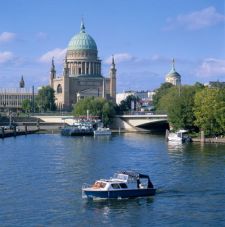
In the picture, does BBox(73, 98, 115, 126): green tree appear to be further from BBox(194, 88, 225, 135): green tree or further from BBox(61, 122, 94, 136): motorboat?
BBox(194, 88, 225, 135): green tree

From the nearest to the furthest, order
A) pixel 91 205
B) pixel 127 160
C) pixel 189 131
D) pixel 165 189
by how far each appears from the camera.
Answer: pixel 91 205 < pixel 165 189 < pixel 127 160 < pixel 189 131

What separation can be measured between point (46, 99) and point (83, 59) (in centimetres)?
1536

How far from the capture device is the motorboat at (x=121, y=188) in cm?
3288

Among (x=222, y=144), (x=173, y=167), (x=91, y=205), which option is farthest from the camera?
(x=222, y=144)

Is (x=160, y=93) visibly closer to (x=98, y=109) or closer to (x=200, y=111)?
(x=98, y=109)

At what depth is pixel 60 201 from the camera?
32188 mm

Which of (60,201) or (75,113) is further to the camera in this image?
(75,113)

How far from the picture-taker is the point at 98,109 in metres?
108

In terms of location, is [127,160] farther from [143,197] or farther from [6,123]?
[6,123]

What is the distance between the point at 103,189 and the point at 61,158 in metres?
19.5

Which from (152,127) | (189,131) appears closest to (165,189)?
(189,131)

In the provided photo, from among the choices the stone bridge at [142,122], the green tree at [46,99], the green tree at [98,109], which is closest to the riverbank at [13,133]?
the green tree at [98,109]

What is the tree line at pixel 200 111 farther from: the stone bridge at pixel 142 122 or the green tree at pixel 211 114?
the stone bridge at pixel 142 122

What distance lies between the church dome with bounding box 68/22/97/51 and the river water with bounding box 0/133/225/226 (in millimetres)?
87738
